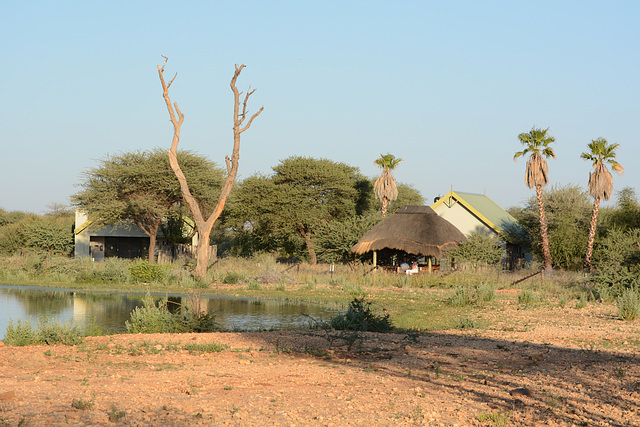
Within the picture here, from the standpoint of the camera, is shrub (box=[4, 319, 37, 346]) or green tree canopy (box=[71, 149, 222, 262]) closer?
shrub (box=[4, 319, 37, 346])

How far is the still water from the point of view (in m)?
15.6

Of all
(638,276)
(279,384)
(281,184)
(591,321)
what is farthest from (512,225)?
(279,384)

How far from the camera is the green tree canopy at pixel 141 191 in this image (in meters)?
40.8

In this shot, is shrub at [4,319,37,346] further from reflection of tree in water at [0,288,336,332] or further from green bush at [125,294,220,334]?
reflection of tree in water at [0,288,336,332]

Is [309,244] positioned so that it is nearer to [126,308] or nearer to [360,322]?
[126,308]

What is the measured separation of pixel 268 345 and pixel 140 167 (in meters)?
33.2

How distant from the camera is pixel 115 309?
61.4 feet

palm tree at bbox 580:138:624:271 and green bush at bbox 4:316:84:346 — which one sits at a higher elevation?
palm tree at bbox 580:138:624:271

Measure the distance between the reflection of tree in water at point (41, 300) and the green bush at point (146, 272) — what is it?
4293mm

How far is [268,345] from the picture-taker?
35.3 ft

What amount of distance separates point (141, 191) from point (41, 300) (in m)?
21.9

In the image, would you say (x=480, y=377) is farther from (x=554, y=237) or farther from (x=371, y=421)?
(x=554, y=237)

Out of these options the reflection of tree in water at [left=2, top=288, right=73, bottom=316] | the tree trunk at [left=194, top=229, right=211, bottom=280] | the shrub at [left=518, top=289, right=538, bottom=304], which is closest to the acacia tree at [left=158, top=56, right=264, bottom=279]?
the tree trunk at [left=194, top=229, right=211, bottom=280]

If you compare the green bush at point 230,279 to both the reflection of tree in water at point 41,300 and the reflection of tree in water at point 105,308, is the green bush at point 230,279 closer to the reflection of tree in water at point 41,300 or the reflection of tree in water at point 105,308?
the reflection of tree in water at point 105,308
